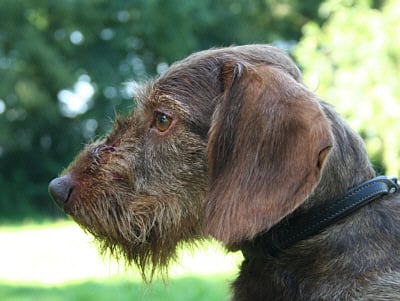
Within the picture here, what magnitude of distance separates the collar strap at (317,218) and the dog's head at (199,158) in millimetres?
271

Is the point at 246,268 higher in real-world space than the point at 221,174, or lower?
lower

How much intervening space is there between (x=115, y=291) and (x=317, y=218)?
504 centimetres

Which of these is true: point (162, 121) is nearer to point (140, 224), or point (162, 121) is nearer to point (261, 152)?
point (140, 224)

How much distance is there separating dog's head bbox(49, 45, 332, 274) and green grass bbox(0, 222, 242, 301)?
0.68m

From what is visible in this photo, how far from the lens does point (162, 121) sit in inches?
136

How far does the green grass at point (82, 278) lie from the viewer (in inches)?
285

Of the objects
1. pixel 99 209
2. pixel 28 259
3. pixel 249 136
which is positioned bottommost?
pixel 28 259

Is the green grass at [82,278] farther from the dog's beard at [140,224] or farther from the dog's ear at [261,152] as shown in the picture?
the dog's ear at [261,152]

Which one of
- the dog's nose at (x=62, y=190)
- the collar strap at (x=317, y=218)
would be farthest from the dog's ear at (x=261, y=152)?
the dog's nose at (x=62, y=190)

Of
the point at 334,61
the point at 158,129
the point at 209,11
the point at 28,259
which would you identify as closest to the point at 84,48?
the point at 209,11

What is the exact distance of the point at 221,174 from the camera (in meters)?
3.07

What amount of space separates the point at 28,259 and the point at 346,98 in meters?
7.05

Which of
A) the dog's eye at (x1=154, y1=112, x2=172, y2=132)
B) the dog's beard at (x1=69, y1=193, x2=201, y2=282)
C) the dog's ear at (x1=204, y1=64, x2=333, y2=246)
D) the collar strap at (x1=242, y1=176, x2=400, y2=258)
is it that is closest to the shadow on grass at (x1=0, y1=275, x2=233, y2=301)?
the dog's beard at (x1=69, y1=193, x2=201, y2=282)

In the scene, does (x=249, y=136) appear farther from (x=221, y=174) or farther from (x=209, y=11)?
(x=209, y=11)
